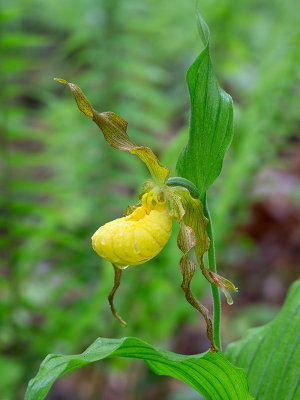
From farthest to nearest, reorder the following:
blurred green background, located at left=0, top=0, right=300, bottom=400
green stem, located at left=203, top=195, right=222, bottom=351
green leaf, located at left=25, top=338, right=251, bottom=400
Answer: blurred green background, located at left=0, top=0, right=300, bottom=400 → green stem, located at left=203, top=195, right=222, bottom=351 → green leaf, located at left=25, top=338, right=251, bottom=400

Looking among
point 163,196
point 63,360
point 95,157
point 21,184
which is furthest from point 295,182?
point 63,360

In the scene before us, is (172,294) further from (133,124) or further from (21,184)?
(133,124)

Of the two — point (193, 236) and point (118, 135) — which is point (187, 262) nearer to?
point (193, 236)

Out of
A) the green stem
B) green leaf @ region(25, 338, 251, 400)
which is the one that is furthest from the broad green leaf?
green leaf @ region(25, 338, 251, 400)

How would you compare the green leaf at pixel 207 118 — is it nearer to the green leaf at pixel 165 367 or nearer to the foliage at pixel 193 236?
the foliage at pixel 193 236

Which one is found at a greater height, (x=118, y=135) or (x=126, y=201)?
(x=118, y=135)

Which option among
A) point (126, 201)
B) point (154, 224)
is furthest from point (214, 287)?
point (126, 201)

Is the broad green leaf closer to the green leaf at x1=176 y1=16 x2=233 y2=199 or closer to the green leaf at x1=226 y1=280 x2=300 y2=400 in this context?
the green leaf at x1=176 y1=16 x2=233 y2=199
